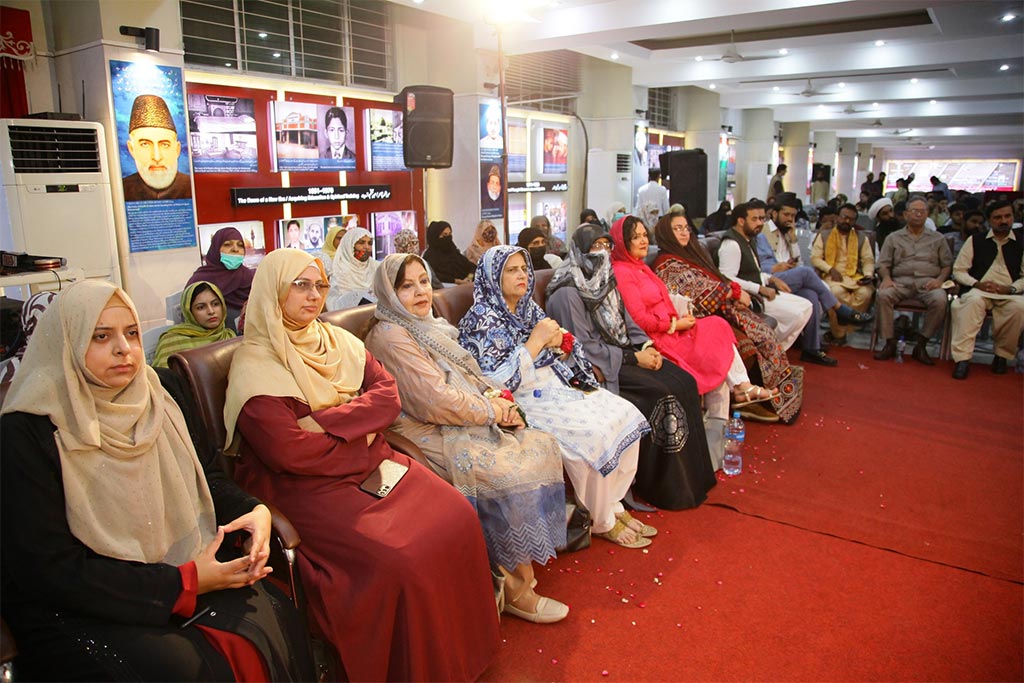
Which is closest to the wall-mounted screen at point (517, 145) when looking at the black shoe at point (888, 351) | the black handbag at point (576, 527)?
the black shoe at point (888, 351)

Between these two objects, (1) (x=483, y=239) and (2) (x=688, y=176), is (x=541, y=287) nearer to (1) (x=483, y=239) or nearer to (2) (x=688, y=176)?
(1) (x=483, y=239)

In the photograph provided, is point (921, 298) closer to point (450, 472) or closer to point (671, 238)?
point (671, 238)

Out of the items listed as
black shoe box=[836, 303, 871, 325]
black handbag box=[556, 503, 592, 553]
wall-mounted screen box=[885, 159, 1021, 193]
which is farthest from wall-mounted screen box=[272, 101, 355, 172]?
wall-mounted screen box=[885, 159, 1021, 193]

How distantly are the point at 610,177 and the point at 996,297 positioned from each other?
6.45 m

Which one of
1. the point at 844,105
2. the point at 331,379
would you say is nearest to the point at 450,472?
the point at 331,379

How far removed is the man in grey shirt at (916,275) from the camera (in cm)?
588

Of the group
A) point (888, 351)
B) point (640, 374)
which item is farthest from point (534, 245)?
point (888, 351)

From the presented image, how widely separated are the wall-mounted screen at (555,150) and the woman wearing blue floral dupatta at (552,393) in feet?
25.5

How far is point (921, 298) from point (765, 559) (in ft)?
13.3

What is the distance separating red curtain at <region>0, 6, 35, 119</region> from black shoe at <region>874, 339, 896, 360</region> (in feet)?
22.1

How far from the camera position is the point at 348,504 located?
206cm

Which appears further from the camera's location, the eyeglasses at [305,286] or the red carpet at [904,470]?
the red carpet at [904,470]

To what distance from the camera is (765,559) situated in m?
2.91

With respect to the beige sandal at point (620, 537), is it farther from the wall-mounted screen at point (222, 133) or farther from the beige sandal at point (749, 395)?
the wall-mounted screen at point (222, 133)
